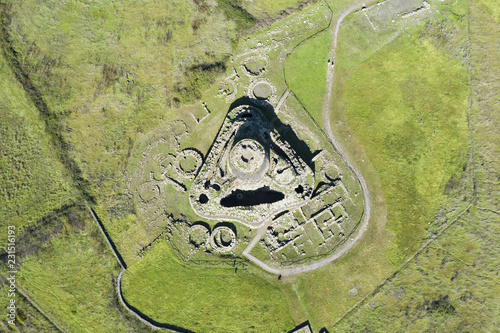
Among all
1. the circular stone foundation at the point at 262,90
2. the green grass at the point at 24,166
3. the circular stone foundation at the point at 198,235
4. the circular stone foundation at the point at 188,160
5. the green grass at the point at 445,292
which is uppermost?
the green grass at the point at 24,166

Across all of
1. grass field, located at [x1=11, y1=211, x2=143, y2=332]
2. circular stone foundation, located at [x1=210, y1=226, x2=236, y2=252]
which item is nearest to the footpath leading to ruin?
circular stone foundation, located at [x1=210, y1=226, x2=236, y2=252]

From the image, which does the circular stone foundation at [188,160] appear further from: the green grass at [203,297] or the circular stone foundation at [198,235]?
the green grass at [203,297]

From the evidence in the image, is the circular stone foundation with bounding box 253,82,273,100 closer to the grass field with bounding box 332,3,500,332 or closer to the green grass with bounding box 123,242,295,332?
the green grass with bounding box 123,242,295,332

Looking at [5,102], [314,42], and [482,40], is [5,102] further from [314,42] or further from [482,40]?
[482,40]

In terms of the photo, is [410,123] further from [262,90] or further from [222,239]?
[222,239]

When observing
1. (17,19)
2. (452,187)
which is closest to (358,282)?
(452,187)

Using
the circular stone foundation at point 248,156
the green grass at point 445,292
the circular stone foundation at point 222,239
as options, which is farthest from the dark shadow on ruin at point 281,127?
the green grass at point 445,292
